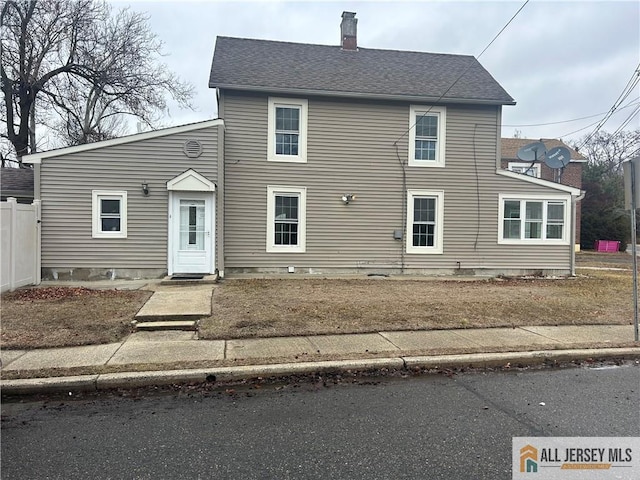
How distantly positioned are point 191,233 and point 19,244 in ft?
12.9

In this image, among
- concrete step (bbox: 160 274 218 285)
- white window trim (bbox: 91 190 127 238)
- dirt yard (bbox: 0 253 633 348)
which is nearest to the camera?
dirt yard (bbox: 0 253 633 348)

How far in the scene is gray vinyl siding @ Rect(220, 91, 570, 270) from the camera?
43.2 feet

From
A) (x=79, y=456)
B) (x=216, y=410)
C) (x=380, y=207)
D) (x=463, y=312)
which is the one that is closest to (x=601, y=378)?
(x=463, y=312)

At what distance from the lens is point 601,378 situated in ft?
16.9

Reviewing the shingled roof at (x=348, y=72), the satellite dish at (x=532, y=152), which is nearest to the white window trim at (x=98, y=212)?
the shingled roof at (x=348, y=72)

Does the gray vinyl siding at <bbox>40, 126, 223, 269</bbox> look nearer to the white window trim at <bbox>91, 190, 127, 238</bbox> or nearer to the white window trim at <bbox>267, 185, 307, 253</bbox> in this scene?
the white window trim at <bbox>91, 190, 127, 238</bbox>

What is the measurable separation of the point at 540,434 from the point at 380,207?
1067 cm

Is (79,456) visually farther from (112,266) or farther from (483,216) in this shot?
(483,216)

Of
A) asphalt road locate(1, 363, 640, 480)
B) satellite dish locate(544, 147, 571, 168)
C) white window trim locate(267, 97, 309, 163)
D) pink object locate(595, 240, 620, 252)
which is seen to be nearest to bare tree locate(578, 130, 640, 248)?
pink object locate(595, 240, 620, 252)

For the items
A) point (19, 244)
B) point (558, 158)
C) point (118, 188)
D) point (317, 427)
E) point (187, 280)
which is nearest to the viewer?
point (317, 427)

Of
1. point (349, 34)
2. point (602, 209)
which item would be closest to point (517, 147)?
point (602, 209)

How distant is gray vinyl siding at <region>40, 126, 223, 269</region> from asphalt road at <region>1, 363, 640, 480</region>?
808cm

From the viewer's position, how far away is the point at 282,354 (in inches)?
219

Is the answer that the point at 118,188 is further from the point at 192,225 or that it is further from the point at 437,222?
the point at 437,222
